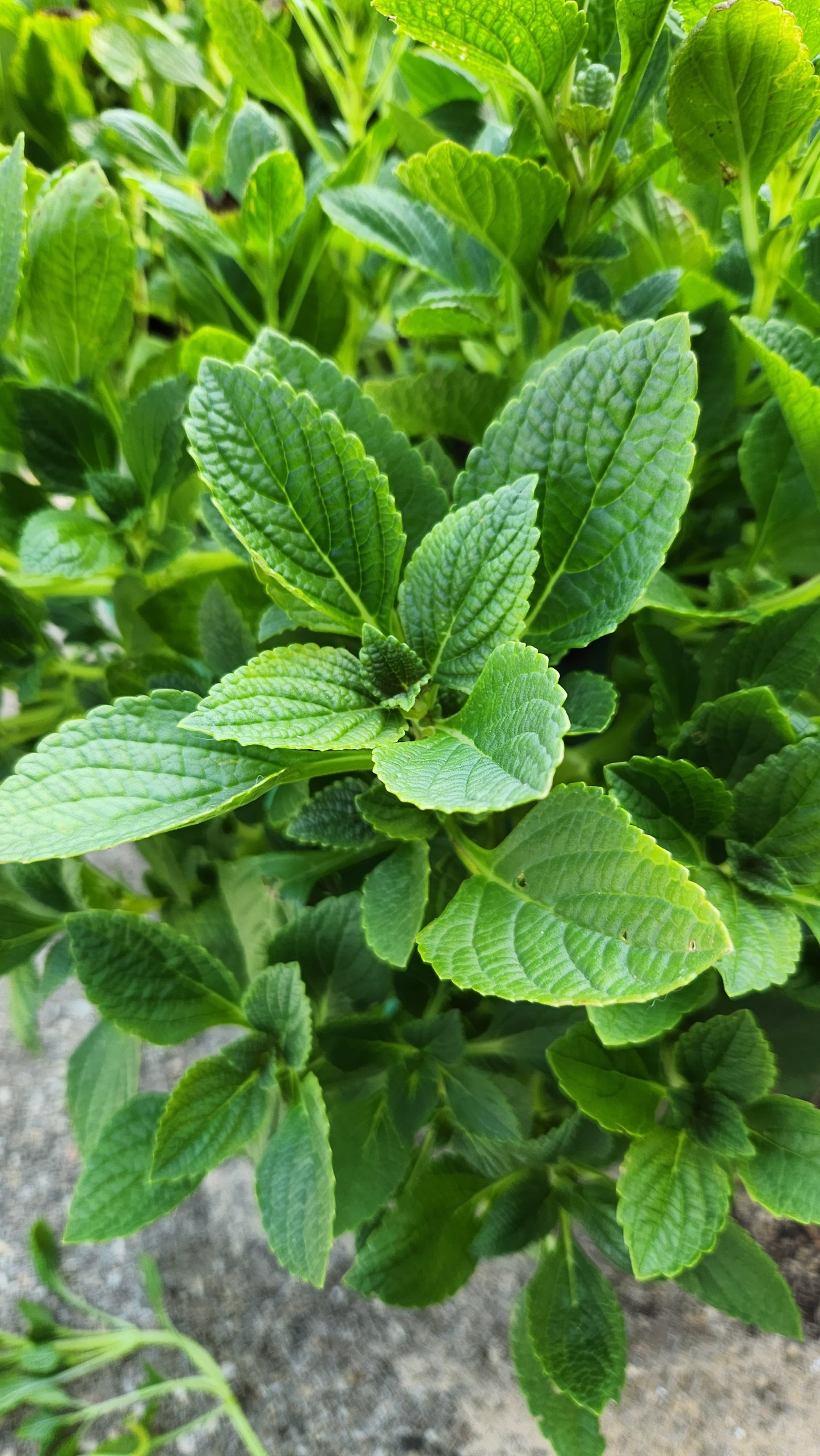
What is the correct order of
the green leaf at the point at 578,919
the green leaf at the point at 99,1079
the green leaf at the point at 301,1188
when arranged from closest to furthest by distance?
1. the green leaf at the point at 578,919
2. the green leaf at the point at 301,1188
3. the green leaf at the point at 99,1079

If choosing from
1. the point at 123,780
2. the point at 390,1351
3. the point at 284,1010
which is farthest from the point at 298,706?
the point at 390,1351

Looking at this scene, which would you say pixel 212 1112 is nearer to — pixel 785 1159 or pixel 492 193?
pixel 785 1159

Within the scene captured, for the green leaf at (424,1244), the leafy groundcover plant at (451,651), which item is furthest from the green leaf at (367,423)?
the green leaf at (424,1244)

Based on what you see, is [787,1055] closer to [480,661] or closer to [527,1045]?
[527,1045]

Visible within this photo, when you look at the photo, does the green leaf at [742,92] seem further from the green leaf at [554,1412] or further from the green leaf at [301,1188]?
the green leaf at [554,1412]

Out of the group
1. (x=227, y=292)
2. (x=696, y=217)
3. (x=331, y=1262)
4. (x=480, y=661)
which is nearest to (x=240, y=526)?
(x=480, y=661)

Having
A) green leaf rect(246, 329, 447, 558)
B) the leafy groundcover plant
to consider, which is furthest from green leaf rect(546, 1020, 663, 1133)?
green leaf rect(246, 329, 447, 558)
